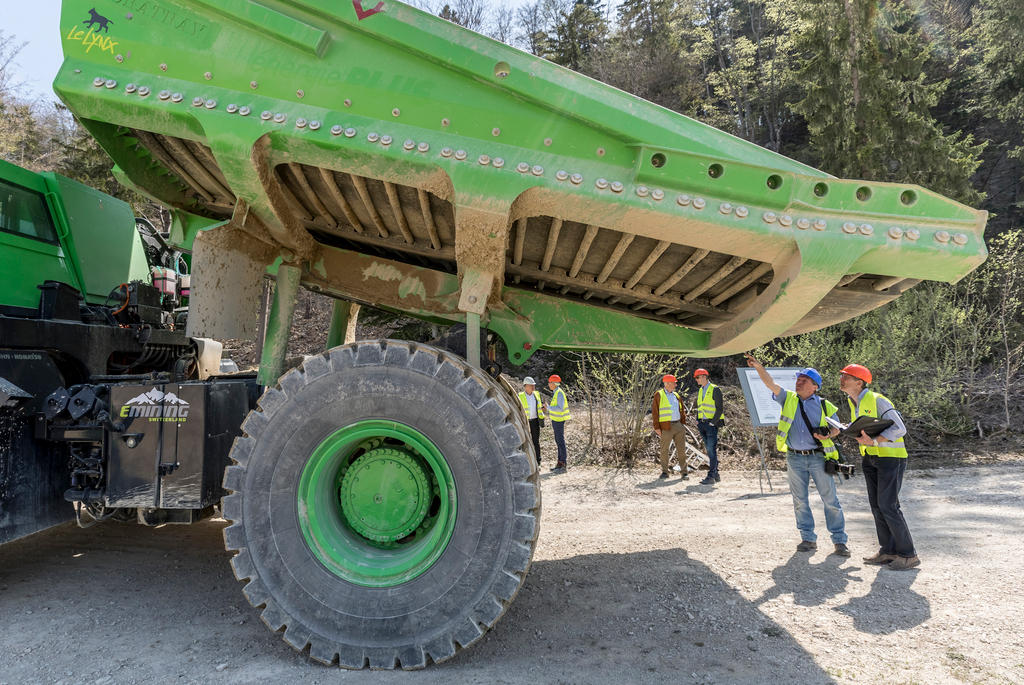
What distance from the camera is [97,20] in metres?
2.89

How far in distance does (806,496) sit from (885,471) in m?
0.74

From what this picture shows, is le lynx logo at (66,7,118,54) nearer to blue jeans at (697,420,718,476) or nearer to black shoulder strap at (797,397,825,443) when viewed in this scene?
black shoulder strap at (797,397,825,443)

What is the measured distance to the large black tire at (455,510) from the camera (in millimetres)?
2863

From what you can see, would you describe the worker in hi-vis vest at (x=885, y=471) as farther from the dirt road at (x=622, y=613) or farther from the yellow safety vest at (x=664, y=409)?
the yellow safety vest at (x=664, y=409)

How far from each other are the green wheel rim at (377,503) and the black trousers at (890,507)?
150 inches

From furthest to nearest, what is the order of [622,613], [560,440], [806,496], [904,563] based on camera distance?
[560,440]
[806,496]
[904,563]
[622,613]

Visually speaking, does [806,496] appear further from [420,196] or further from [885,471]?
[420,196]

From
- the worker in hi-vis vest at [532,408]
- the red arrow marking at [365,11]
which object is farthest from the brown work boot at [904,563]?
the worker in hi-vis vest at [532,408]

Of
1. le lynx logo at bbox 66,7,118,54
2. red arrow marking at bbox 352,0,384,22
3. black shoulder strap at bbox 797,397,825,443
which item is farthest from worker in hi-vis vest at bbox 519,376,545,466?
le lynx logo at bbox 66,7,118,54

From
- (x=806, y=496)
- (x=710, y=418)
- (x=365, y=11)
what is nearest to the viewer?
(x=365, y=11)

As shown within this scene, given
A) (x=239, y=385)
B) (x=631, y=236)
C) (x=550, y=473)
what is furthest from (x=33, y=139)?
(x=631, y=236)

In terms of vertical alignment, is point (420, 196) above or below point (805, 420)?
above

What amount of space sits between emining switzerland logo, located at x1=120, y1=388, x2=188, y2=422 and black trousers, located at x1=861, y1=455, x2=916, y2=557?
5125mm

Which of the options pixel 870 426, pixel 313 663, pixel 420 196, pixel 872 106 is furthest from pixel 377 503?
pixel 872 106
